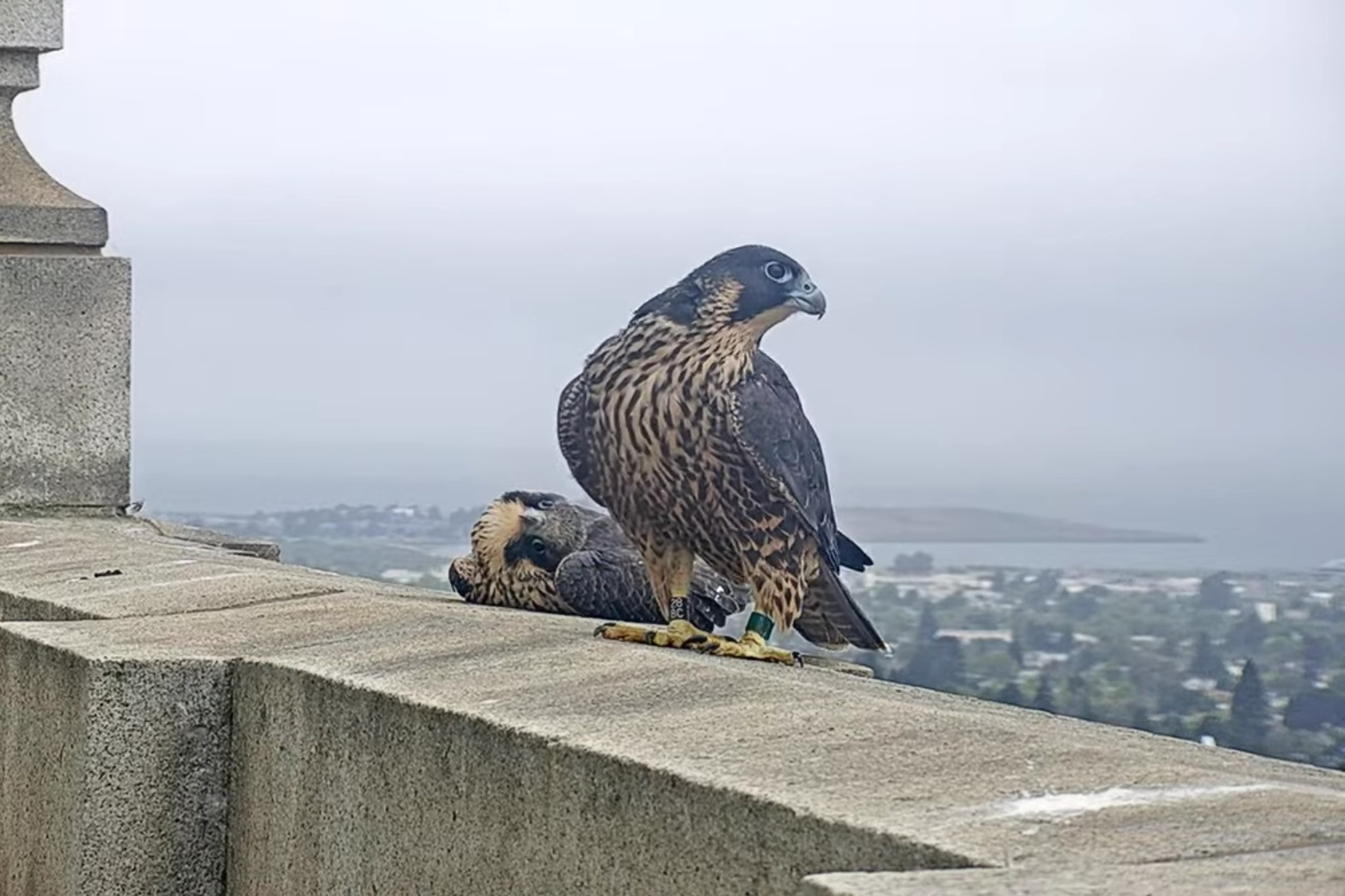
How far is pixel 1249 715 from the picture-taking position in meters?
5.18

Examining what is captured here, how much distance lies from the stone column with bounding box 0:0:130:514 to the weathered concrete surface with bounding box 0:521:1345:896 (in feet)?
9.80

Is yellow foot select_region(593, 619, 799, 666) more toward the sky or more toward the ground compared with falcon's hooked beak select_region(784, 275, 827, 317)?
more toward the ground

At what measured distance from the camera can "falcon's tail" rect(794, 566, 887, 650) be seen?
14.4ft

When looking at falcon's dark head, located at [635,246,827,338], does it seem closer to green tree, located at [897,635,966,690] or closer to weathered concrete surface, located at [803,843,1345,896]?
weathered concrete surface, located at [803,843,1345,896]

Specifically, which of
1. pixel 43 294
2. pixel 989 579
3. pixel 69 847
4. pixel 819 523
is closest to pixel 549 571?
pixel 819 523

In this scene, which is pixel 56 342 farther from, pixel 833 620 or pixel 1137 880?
pixel 1137 880

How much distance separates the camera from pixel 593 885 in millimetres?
3131

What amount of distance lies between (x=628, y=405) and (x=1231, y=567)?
4826 millimetres

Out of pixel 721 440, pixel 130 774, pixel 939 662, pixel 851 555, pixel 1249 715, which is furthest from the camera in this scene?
pixel 939 662

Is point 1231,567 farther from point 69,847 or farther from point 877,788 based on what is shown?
point 877,788

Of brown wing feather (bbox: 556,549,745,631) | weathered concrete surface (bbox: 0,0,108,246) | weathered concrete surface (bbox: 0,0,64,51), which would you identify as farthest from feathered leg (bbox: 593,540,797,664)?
weathered concrete surface (bbox: 0,0,64,51)

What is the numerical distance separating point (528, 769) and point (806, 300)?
1.26 metres

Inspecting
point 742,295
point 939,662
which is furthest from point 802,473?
point 939,662

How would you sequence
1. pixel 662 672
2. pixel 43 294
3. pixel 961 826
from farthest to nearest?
pixel 43 294, pixel 662 672, pixel 961 826
